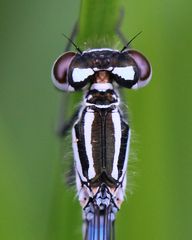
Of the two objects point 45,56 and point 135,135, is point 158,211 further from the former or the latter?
point 45,56

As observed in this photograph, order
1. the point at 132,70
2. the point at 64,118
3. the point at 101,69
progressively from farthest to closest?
the point at 64,118 → the point at 132,70 → the point at 101,69

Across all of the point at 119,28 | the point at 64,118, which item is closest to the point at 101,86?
the point at 119,28

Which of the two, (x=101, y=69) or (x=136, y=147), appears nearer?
(x=101, y=69)

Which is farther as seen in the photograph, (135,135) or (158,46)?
(158,46)

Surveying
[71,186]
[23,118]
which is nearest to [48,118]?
Result: [23,118]

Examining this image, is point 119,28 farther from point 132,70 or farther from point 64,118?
point 64,118

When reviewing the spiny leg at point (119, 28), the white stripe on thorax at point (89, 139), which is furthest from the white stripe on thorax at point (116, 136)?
the spiny leg at point (119, 28)
